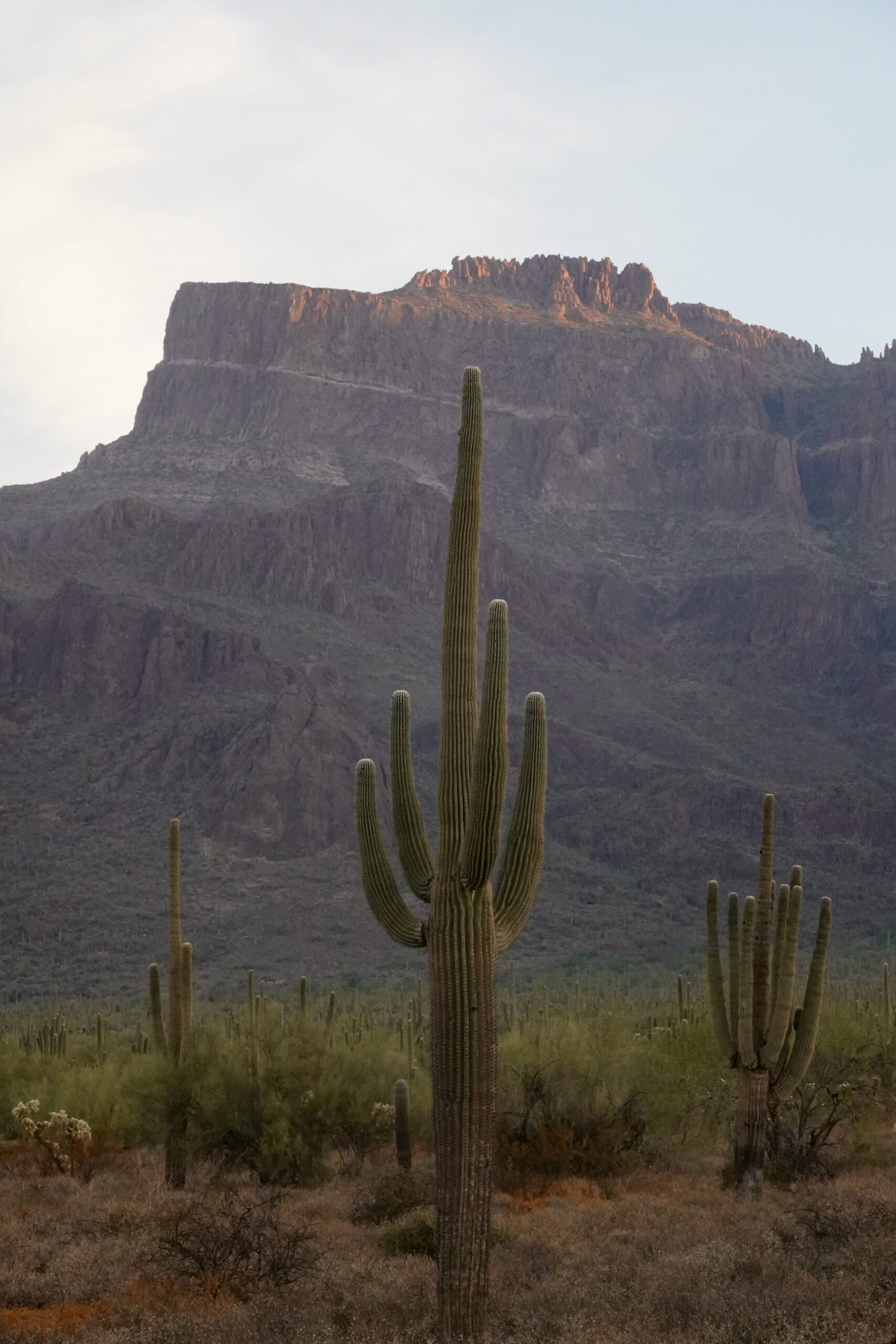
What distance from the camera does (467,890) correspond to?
10.9 m

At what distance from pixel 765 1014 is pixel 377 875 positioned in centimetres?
616

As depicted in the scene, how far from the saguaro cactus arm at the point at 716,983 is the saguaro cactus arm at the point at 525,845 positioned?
557cm

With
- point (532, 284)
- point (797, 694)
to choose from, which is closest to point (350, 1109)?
point (797, 694)

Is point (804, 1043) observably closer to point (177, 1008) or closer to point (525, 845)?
point (525, 845)

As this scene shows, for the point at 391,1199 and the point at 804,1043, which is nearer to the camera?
the point at 804,1043

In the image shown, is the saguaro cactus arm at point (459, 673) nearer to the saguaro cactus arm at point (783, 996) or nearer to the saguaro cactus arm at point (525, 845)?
the saguaro cactus arm at point (525, 845)

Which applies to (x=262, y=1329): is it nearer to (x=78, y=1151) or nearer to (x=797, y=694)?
(x=78, y=1151)

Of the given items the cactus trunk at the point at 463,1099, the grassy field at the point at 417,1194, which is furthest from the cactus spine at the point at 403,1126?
the cactus trunk at the point at 463,1099

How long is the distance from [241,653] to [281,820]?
1758 centimetres

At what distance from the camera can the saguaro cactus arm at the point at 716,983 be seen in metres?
16.9

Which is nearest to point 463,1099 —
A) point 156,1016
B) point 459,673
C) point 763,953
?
point 459,673

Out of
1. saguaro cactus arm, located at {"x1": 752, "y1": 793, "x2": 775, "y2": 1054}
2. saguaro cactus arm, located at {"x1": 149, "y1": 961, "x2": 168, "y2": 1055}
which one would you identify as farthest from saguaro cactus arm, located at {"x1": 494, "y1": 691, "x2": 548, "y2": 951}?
saguaro cactus arm, located at {"x1": 149, "y1": 961, "x2": 168, "y2": 1055}

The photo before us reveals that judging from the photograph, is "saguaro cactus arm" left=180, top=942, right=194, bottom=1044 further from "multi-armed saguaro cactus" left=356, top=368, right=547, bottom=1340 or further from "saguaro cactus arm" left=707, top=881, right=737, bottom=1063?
"multi-armed saguaro cactus" left=356, top=368, right=547, bottom=1340

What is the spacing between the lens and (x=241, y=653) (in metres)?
99.8
